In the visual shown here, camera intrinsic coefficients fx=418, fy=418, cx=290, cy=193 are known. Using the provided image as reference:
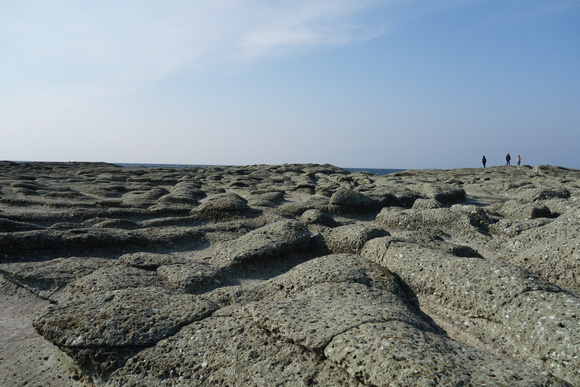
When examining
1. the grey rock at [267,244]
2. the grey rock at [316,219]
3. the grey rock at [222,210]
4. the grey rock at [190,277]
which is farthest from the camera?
the grey rock at [222,210]

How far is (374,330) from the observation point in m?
4.64

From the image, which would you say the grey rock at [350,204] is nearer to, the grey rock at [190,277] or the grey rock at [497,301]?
the grey rock at [497,301]

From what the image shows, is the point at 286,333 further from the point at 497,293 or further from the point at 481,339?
the point at 497,293

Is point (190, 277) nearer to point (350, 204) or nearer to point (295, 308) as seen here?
point (295, 308)

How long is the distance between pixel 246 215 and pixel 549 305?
10493 millimetres

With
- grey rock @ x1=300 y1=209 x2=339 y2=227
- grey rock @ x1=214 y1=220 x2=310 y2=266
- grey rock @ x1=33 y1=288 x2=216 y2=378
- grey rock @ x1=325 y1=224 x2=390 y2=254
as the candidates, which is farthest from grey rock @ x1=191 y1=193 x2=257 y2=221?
grey rock @ x1=33 y1=288 x2=216 y2=378

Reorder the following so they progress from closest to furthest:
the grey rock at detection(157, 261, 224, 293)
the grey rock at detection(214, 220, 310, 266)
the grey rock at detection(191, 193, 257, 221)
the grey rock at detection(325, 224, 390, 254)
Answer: the grey rock at detection(157, 261, 224, 293), the grey rock at detection(214, 220, 310, 266), the grey rock at detection(325, 224, 390, 254), the grey rock at detection(191, 193, 257, 221)

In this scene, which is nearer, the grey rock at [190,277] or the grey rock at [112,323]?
the grey rock at [112,323]

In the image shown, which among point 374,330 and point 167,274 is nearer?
point 374,330

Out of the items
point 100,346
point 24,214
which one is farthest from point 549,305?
point 24,214

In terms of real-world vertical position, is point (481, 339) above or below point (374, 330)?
below

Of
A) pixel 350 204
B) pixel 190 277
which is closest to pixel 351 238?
pixel 190 277

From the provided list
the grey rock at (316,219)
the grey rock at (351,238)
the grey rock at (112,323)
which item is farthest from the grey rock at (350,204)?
the grey rock at (112,323)

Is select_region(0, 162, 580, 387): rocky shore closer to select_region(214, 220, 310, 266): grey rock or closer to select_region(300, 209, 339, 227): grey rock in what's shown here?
select_region(214, 220, 310, 266): grey rock
